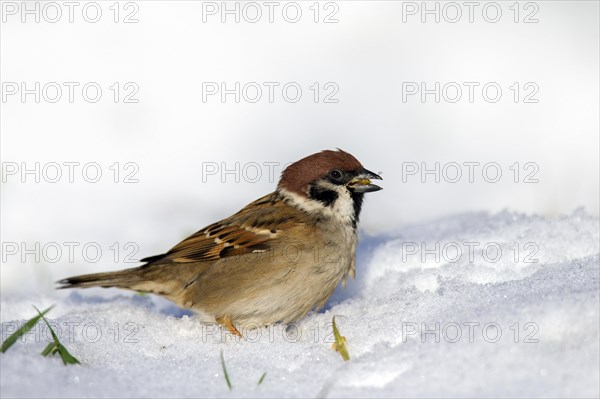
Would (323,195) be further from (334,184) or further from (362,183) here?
(362,183)

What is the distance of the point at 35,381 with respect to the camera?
127 inches

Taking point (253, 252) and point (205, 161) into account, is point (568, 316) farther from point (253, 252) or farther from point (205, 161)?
point (205, 161)

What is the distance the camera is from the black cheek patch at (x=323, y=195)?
17.1 ft

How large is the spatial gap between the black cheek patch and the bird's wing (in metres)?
0.17

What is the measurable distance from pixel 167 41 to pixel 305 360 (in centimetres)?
510

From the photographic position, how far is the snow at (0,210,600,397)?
318 centimetres

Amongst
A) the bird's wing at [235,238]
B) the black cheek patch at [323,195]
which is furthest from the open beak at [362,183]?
the bird's wing at [235,238]

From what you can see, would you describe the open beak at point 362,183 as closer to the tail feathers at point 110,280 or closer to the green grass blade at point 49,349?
the tail feathers at point 110,280

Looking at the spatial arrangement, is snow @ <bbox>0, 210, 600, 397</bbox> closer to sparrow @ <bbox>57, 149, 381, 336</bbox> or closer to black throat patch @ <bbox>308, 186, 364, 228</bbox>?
A: sparrow @ <bbox>57, 149, 381, 336</bbox>

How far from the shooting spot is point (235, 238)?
5.02 meters

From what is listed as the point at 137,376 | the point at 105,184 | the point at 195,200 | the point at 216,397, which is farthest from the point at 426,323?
the point at 105,184

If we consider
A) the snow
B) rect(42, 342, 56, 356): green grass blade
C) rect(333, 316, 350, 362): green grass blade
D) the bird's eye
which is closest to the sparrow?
the bird's eye

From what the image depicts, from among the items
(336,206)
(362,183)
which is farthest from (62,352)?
(362,183)

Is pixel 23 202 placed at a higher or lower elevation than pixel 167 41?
lower
